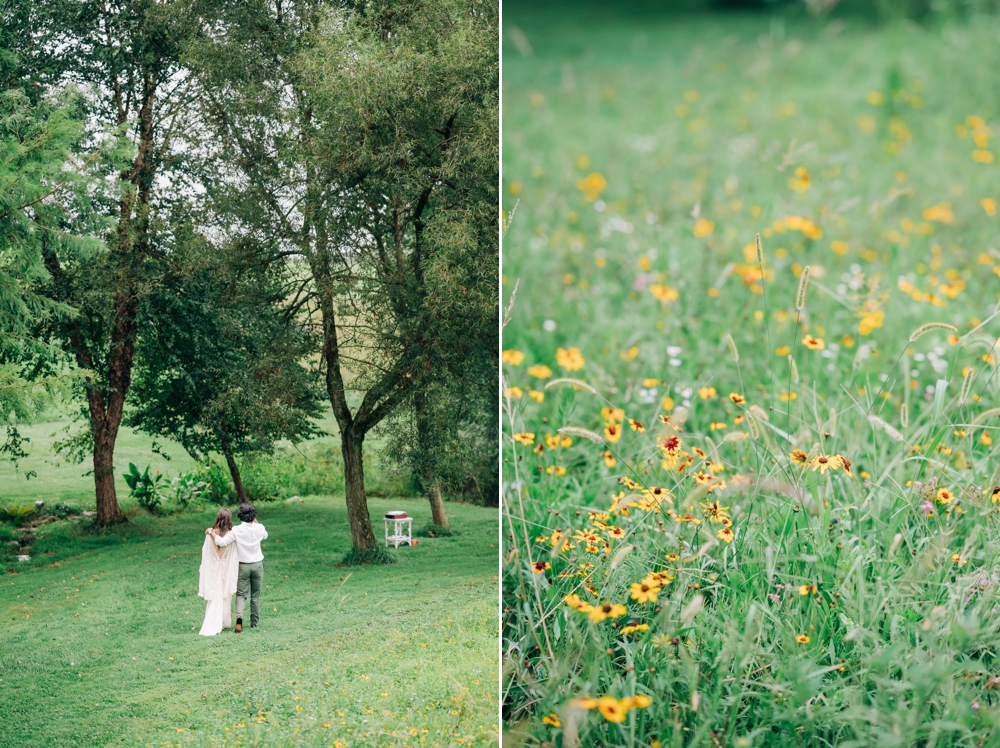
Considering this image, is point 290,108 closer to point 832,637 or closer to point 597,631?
point 597,631

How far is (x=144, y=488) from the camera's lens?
6.09 ft

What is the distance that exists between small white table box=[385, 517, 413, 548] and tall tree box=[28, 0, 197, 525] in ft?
2.11

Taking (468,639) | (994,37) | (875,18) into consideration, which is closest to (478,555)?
(468,639)

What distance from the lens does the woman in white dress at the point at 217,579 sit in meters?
1.80

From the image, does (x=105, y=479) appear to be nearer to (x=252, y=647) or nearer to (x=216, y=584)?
(x=216, y=584)

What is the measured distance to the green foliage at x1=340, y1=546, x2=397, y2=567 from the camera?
1.99m

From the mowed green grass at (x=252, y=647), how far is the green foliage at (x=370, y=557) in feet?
0.07

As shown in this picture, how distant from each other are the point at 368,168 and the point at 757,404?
1328mm

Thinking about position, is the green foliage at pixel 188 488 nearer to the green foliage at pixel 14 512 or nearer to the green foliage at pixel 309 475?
the green foliage at pixel 309 475

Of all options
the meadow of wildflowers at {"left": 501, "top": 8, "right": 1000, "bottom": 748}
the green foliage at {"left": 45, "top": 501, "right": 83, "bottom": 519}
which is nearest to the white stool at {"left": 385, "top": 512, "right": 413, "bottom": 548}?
the meadow of wildflowers at {"left": 501, "top": 8, "right": 1000, "bottom": 748}

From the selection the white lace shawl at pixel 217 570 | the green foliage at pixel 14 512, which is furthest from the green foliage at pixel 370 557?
the green foliage at pixel 14 512

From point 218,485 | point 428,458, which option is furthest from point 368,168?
point 218,485

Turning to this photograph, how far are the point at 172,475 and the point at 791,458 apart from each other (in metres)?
1.47

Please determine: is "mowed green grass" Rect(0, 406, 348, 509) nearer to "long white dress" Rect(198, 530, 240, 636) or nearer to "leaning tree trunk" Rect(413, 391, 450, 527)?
"long white dress" Rect(198, 530, 240, 636)
